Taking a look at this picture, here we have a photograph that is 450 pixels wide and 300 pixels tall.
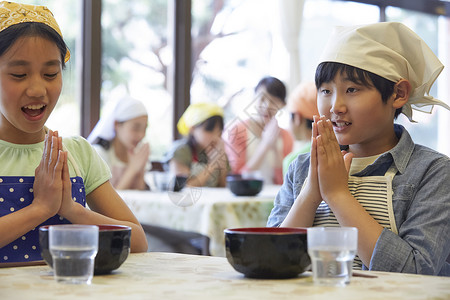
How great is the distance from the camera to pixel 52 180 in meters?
1.19

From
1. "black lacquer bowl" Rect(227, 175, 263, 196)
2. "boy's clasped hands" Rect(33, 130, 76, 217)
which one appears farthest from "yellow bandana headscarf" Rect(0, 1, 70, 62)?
"black lacquer bowl" Rect(227, 175, 263, 196)

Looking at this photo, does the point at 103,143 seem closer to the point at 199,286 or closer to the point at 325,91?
the point at 325,91

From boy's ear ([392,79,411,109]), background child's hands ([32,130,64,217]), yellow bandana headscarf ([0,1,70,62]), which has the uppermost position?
yellow bandana headscarf ([0,1,70,62])

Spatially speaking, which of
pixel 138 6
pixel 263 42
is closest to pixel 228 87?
pixel 263 42

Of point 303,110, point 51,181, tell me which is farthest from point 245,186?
point 51,181

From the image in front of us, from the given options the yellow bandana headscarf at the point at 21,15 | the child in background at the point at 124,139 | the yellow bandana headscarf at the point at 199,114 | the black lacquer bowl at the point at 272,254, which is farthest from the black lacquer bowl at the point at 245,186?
the black lacquer bowl at the point at 272,254

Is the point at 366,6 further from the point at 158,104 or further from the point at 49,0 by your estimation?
the point at 49,0

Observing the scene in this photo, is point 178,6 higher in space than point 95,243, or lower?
higher

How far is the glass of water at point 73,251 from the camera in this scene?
87cm

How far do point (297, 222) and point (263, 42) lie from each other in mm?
4760

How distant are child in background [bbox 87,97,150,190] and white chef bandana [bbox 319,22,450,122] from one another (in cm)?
258

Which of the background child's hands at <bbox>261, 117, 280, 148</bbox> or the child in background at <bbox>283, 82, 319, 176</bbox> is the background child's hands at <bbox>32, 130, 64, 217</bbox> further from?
the background child's hands at <bbox>261, 117, 280, 148</bbox>

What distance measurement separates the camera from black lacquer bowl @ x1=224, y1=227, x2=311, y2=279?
92 cm

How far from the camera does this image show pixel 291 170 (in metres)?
1.59
